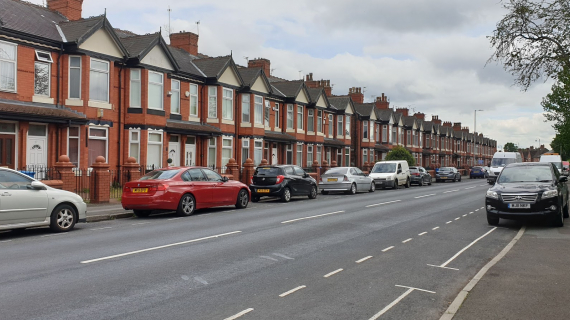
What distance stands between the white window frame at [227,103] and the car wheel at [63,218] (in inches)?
799

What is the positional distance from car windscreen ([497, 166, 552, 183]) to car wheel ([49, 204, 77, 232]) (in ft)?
37.6

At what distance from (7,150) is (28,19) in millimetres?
6323

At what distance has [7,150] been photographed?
20.3m

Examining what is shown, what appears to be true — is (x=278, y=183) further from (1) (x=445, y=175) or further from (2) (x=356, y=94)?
(2) (x=356, y=94)

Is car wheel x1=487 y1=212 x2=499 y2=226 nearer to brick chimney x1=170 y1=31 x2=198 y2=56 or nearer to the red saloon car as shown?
the red saloon car

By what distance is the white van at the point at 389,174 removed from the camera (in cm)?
3152

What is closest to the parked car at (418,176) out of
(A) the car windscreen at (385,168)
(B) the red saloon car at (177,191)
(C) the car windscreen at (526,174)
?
(A) the car windscreen at (385,168)

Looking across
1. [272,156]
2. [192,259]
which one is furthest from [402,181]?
[192,259]

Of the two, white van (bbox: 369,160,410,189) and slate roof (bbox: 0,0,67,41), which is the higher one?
slate roof (bbox: 0,0,67,41)

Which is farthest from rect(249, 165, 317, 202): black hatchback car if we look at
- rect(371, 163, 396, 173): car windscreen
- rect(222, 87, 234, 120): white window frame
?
rect(371, 163, 396, 173): car windscreen

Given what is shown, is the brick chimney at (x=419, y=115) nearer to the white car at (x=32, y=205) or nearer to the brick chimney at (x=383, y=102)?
the brick chimney at (x=383, y=102)


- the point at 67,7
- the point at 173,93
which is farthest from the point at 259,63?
the point at 67,7

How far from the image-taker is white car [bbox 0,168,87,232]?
35.3 feet

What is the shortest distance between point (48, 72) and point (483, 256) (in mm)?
19752
